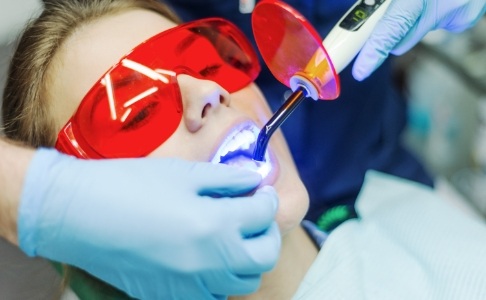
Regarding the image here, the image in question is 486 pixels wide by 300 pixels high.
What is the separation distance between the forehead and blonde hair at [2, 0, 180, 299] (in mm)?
23

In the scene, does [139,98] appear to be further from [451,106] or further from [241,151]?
[451,106]

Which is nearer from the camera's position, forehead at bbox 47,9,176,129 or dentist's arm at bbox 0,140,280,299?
dentist's arm at bbox 0,140,280,299

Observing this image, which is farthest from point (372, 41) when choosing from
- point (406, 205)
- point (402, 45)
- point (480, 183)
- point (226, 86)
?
point (480, 183)

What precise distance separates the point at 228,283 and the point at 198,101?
34cm

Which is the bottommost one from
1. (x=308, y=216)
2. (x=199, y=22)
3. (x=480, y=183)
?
(x=480, y=183)

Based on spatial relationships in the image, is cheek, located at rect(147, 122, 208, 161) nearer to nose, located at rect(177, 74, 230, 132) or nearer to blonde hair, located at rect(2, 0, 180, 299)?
nose, located at rect(177, 74, 230, 132)

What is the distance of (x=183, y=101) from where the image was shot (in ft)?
3.68

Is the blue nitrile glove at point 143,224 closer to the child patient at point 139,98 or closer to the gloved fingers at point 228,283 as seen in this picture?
the gloved fingers at point 228,283

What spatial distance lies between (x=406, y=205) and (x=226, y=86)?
57cm

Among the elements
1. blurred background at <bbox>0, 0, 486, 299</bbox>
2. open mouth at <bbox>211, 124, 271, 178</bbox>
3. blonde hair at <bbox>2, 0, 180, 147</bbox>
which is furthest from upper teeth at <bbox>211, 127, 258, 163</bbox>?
blurred background at <bbox>0, 0, 486, 299</bbox>

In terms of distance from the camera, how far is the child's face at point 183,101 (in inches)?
43.1

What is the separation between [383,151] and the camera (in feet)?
5.67

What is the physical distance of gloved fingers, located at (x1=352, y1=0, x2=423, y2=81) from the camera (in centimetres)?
123

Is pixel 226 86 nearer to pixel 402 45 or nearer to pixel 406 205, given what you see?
pixel 402 45
